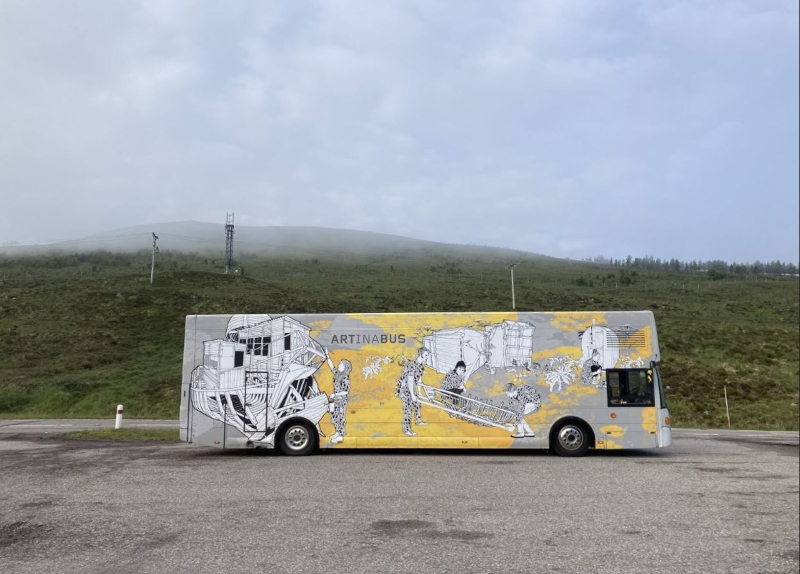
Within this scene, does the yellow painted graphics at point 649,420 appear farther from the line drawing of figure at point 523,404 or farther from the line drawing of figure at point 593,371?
the line drawing of figure at point 523,404

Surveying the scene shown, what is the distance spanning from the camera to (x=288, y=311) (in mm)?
52594

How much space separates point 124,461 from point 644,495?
10.3 meters

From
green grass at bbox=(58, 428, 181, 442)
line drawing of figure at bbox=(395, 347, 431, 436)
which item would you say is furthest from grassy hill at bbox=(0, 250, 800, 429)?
line drawing of figure at bbox=(395, 347, 431, 436)

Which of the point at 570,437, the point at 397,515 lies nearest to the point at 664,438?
the point at 570,437

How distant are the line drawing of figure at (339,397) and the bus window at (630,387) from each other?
613cm

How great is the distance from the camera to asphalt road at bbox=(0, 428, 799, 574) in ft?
18.9

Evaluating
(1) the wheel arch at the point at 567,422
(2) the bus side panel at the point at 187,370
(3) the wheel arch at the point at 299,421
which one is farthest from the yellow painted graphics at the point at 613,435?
(2) the bus side panel at the point at 187,370

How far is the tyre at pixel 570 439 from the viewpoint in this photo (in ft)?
42.8

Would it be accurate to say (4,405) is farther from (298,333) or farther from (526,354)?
(526,354)

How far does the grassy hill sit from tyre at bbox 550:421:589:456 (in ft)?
54.6

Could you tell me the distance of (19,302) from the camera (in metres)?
49.6

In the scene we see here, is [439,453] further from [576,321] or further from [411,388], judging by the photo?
[576,321]

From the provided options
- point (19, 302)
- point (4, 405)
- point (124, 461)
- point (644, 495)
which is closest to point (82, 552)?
point (124, 461)

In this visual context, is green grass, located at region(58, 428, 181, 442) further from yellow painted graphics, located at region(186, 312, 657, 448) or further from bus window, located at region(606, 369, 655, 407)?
bus window, located at region(606, 369, 655, 407)
